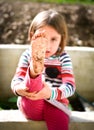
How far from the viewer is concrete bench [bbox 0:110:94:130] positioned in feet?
6.91

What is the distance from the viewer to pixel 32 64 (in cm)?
172

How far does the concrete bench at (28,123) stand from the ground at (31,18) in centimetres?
196

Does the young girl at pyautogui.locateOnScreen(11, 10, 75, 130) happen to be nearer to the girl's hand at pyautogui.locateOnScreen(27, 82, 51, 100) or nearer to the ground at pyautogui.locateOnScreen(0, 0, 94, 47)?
the girl's hand at pyautogui.locateOnScreen(27, 82, 51, 100)

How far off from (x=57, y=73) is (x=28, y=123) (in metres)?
0.33

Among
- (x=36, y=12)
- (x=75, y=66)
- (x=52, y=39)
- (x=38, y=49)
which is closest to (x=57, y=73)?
(x=52, y=39)

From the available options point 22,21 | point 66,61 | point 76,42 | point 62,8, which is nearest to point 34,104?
point 66,61

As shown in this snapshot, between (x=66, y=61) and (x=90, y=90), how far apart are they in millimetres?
1050

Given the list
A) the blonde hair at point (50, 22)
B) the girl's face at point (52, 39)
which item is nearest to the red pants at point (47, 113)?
the girl's face at point (52, 39)

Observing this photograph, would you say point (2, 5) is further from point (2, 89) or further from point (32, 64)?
point (32, 64)

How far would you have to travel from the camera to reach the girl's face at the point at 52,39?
1.99 metres

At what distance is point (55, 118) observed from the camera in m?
2.01

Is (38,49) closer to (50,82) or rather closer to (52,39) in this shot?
(52,39)

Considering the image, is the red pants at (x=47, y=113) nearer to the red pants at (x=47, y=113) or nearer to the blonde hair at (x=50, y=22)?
the red pants at (x=47, y=113)

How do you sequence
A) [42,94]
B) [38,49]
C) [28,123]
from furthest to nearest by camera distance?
[28,123] → [42,94] → [38,49]
